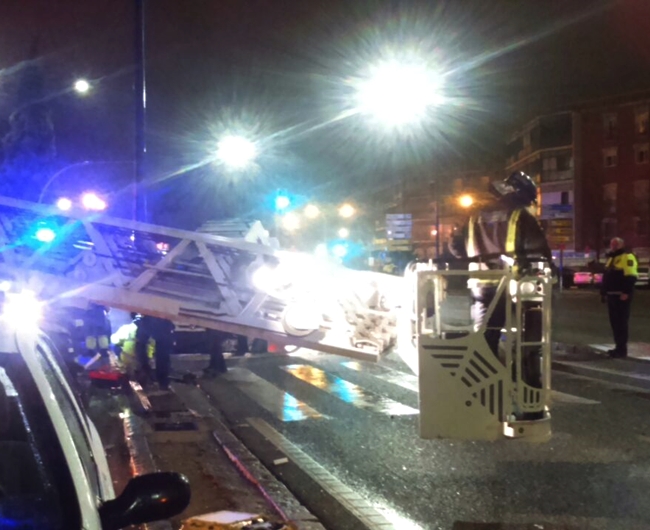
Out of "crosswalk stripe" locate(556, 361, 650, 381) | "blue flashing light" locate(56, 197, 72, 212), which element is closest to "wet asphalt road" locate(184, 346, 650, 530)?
"crosswalk stripe" locate(556, 361, 650, 381)

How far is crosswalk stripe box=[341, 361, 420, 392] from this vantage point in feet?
37.2

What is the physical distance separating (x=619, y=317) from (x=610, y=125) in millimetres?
46220

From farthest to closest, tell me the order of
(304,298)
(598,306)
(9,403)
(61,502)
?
(598,306), (304,298), (9,403), (61,502)

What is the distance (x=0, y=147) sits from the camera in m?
18.8

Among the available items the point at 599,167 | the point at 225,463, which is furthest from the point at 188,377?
the point at 599,167

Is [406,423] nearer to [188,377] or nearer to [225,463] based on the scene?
[225,463]

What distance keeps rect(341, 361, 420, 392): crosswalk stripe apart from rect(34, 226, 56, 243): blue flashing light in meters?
5.35

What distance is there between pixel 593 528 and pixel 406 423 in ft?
11.3

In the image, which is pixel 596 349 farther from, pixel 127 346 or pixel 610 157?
pixel 610 157

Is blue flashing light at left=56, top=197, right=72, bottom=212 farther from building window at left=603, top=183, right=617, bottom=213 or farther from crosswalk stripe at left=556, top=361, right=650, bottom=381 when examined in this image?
building window at left=603, top=183, right=617, bottom=213

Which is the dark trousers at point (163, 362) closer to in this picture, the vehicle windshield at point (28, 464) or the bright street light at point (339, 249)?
the bright street light at point (339, 249)

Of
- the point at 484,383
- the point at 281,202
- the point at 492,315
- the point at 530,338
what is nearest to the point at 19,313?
the point at 484,383

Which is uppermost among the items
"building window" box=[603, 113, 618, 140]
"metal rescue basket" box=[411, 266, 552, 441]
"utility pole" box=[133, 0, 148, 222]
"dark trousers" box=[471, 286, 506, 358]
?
"building window" box=[603, 113, 618, 140]

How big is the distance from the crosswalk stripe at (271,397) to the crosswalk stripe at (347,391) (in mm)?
580
